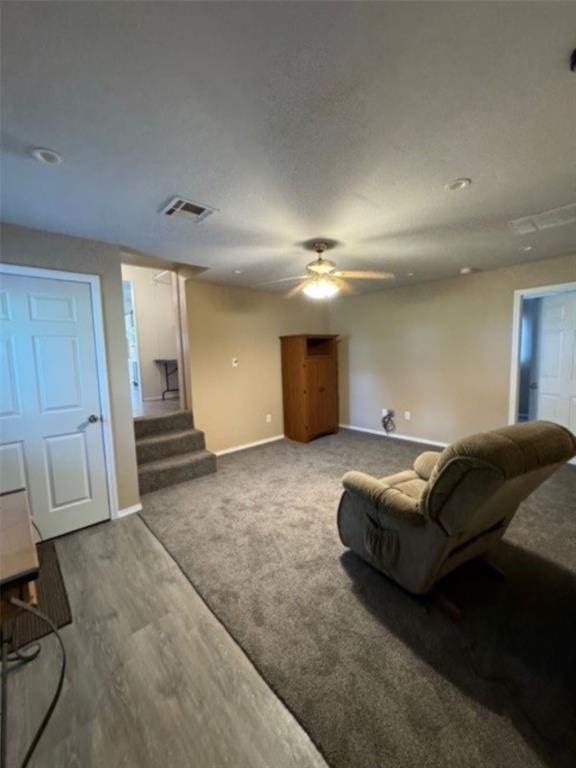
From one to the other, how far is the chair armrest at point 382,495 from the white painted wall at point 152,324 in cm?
474

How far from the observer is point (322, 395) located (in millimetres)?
5320

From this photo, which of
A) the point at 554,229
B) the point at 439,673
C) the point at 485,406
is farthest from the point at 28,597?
the point at 485,406

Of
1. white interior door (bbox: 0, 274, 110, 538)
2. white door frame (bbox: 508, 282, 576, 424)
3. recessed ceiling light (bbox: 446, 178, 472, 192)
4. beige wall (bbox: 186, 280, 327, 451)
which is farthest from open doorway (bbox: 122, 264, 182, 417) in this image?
white door frame (bbox: 508, 282, 576, 424)

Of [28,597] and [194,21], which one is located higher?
[194,21]

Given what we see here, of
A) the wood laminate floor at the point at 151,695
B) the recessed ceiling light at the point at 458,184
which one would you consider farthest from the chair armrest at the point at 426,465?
the recessed ceiling light at the point at 458,184

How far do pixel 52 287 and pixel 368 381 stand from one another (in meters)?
4.56

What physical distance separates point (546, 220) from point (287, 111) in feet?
7.69

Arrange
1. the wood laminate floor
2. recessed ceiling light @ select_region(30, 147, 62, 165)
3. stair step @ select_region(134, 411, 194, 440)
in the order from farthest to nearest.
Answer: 1. stair step @ select_region(134, 411, 194, 440)
2. recessed ceiling light @ select_region(30, 147, 62, 165)
3. the wood laminate floor

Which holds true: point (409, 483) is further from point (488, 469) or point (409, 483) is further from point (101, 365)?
point (101, 365)

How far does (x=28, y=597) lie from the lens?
1161mm

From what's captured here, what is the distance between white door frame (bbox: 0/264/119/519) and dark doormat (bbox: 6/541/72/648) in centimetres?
66

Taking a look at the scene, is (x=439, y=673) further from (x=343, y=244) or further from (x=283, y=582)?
(x=343, y=244)

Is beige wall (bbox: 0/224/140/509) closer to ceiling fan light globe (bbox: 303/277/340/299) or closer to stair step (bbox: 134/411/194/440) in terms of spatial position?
stair step (bbox: 134/411/194/440)

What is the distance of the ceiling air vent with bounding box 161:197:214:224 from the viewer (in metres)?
2.10
